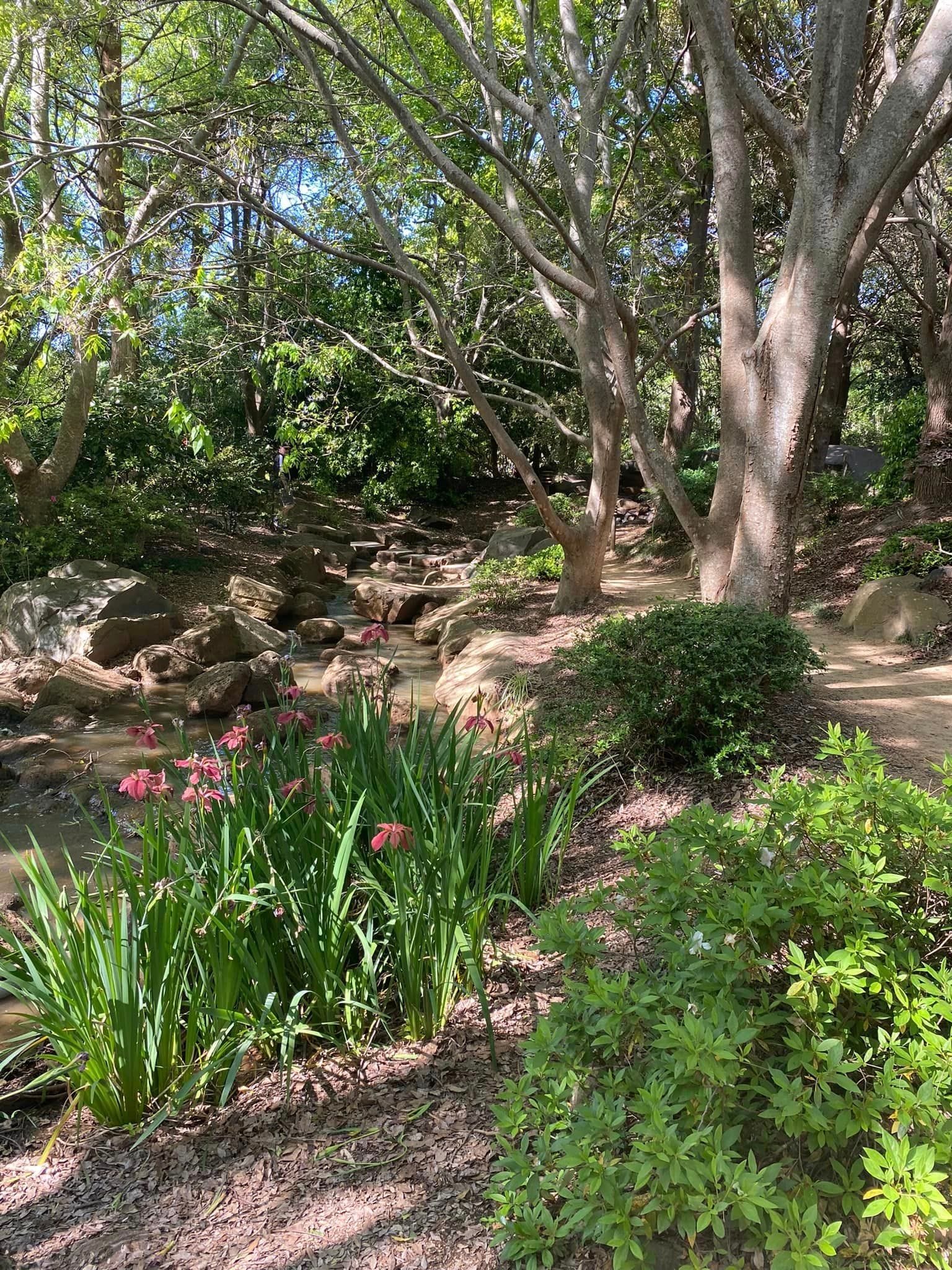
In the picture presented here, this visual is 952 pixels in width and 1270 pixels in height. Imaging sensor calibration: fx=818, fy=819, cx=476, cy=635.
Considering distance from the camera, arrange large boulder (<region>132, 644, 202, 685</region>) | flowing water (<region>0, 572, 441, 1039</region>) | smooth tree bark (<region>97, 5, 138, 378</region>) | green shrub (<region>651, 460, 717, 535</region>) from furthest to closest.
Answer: green shrub (<region>651, 460, 717, 535</region>) < large boulder (<region>132, 644, 202, 685</region>) < smooth tree bark (<region>97, 5, 138, 378</region>) < flowing water (<region>0, 572, 441, 1039</region>)

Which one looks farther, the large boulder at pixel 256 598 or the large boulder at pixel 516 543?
the large boulder at pixel 516 543

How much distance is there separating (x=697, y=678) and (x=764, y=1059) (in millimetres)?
2299

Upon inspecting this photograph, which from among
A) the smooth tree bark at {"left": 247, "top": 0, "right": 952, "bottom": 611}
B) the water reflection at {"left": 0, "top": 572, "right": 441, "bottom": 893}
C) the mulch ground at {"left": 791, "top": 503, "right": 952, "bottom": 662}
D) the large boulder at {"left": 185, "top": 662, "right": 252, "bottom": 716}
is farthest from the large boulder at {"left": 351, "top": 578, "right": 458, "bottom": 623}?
the mulch ground at {"left": 791, "top": 503, "right": 952, "bottom": 662}

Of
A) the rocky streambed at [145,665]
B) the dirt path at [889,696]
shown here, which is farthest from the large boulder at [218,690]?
the dirt path at [889,696]

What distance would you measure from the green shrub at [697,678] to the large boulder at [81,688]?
503 centimetres

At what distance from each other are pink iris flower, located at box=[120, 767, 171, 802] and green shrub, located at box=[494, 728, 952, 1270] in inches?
47.0

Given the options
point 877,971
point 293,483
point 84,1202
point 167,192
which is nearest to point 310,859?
point 84,1202

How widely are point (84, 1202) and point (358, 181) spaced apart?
694 cm

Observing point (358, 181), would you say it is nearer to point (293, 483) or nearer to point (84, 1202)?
point (84, 1202)

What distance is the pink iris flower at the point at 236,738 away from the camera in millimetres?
2742

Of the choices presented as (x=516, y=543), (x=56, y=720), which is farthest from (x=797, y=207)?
(x=516, y=543)

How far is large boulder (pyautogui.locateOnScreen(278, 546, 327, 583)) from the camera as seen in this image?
1332cm

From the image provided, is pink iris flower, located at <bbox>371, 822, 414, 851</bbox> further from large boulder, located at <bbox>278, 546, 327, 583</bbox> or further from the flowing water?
large boulder, located at <bbox>278, 546, 327, 583</bbox>

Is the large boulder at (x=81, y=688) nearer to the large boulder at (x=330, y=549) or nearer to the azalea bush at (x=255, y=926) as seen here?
the azalea bush at (x=255, y=926)
